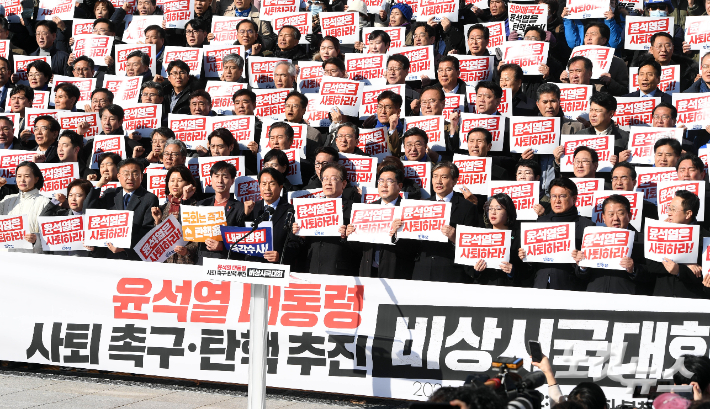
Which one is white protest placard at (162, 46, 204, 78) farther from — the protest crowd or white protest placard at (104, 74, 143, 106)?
white protest placard at (104, 74, 143, 106)

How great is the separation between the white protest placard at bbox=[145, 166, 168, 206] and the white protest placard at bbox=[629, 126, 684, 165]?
17.5ft

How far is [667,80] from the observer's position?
38.5 ft

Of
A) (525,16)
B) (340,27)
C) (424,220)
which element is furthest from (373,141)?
(525,16)

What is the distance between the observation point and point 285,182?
10742mm

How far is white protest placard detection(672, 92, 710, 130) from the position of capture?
10.8m

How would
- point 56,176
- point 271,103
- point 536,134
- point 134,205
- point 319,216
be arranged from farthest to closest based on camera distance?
point 271,103 → point 56,176 → point 536,134 → point 134,205 → point 319,216

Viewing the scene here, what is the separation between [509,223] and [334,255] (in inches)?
69.4

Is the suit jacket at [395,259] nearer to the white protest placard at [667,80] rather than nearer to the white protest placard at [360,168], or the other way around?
the white protest placard at [360,168]

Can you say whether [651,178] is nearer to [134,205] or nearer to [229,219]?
[229,219]

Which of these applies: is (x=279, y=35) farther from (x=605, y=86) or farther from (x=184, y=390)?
(x=184, y=390)

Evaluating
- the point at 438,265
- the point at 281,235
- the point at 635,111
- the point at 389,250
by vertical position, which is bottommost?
the point at 438,265

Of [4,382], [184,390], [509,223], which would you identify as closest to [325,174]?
[509,223]

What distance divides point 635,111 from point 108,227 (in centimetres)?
626

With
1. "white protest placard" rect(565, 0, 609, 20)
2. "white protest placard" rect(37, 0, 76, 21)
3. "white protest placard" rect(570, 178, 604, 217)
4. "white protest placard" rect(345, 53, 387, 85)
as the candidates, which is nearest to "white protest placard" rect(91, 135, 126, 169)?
"white protest placard" rect(345, 53, 387, 85)
